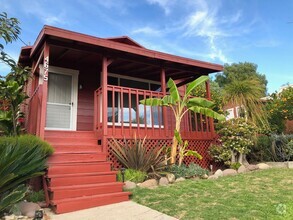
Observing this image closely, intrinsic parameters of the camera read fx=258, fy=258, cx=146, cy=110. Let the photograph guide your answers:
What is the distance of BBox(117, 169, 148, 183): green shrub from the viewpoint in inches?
269

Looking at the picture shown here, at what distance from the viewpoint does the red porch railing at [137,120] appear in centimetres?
823

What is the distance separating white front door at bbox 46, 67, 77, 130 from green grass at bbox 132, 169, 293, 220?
14.6ft

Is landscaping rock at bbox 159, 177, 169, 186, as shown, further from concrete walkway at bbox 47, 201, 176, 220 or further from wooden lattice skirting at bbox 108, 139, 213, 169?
concrete walkway at bbox 47, 201, 176, 220

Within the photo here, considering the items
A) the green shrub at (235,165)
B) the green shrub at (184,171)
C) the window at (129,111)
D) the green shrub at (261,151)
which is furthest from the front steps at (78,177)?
the green shrub at (261,151)

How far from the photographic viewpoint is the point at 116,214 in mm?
4703

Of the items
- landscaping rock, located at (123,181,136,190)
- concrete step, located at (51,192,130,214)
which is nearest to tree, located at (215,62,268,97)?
landscaping rock, located at (123,181,136,190)

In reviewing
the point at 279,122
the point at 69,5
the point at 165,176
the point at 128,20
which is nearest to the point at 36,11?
the point at 69,5

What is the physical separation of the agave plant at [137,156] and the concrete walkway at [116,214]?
2.04 metres

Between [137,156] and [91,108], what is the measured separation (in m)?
3.63

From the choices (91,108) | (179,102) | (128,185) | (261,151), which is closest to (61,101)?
(91,108)

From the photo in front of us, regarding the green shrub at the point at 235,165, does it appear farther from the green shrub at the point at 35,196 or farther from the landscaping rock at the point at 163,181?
the green shrub at the point at 35,196

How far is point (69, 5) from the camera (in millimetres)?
12273

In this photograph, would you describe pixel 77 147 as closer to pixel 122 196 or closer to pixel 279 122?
pixel 122 196

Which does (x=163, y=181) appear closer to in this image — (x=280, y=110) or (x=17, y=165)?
(x=17, y=165)
